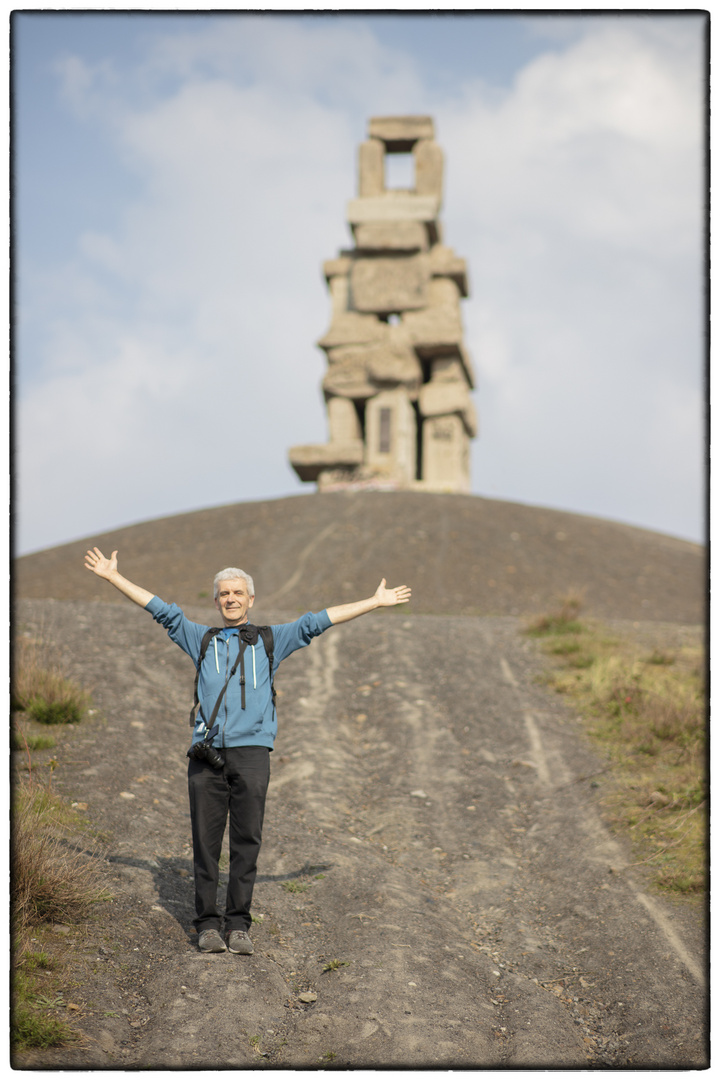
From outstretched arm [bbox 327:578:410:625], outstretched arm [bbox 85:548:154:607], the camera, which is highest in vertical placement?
outstretched arm [bbox 85:548:154:607]

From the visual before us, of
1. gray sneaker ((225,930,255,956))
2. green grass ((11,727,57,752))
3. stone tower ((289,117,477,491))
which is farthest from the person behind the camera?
stone tower ((289,117,477,491))

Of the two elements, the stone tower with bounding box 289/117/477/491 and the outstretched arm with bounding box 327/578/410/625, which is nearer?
the outstretched arm with bounding box 327/578/410/625

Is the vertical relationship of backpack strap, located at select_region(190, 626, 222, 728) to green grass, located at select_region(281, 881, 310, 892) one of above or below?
above

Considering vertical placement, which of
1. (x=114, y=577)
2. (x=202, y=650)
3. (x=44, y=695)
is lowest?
(x=44, y=695)

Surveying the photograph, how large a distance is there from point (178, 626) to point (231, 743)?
2.39 ft

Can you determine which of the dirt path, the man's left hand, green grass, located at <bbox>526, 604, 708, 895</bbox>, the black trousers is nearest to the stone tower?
green grass, located at <bbox>526, 604, 708, 895</bbox>

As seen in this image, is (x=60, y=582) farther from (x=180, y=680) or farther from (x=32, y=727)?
(x=32, y=727)

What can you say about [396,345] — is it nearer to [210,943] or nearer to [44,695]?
[44,695]

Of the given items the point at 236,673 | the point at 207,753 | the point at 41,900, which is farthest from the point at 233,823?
the point at 41,900

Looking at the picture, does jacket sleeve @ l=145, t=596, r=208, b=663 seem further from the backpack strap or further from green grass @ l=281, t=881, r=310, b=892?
green grass @ l=281, t=881, r=310, b=892

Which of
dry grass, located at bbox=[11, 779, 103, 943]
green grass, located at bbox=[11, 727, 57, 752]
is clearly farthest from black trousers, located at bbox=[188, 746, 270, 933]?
green grass, located at bbox=[11, 727, 57, 752]

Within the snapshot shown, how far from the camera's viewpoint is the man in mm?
4910

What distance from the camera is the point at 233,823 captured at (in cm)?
500

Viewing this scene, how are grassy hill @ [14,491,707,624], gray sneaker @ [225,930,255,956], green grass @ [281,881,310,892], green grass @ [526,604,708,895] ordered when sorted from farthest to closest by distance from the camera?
grassy hill @ [14,491,707,624], green grass @ [526,604,708,895], green grass @ [281,881,310,892], gray sneaker @ [225,930,255,956]
